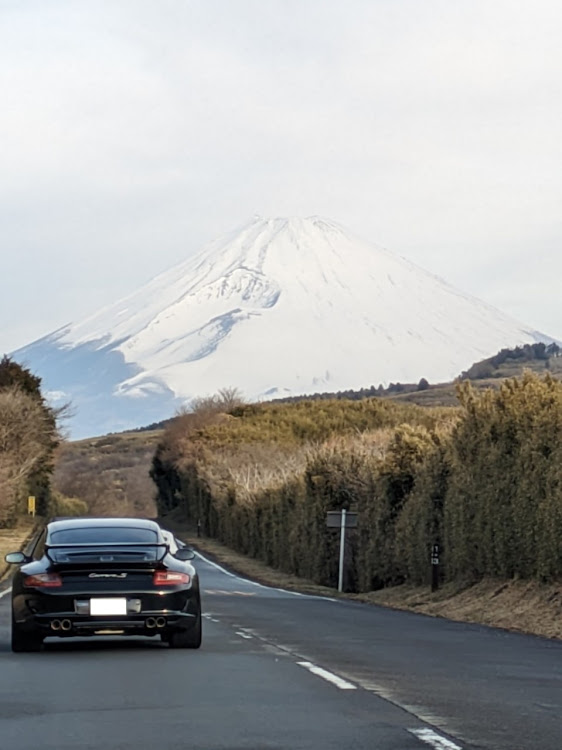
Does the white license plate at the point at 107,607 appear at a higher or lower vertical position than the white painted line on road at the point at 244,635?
higher

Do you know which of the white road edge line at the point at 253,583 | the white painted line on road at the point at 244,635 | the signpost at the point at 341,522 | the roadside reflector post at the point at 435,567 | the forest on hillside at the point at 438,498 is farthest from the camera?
the signpost at the point at 341,522

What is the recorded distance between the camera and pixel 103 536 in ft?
53.5

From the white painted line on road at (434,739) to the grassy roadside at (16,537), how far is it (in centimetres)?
3553

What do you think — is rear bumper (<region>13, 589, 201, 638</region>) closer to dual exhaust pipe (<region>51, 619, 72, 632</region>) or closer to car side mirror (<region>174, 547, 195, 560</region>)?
dual exhaust pipe (<region>51, 619, 72, 632</region>)

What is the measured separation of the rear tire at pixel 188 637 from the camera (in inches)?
634

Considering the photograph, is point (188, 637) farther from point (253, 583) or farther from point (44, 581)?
point (253, 583)

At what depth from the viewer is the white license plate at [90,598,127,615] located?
1538 centimetres

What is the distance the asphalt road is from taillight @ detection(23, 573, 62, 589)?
0.77 m

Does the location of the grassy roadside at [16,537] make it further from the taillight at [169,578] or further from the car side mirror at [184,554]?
the taillight at [169,578]

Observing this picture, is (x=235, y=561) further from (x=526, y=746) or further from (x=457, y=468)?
(x=526, y=746)

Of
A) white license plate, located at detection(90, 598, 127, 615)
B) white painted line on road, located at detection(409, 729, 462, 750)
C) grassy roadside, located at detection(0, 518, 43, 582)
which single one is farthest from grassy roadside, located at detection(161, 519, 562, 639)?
grassy roadside, located at detection(0, 518, 43, 582)

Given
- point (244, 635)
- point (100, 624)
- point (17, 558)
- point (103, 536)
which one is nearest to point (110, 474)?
point (244, 635)

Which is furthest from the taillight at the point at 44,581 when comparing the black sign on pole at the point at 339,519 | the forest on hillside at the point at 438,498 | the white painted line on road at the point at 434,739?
the black sign on pole at the point at 339,519

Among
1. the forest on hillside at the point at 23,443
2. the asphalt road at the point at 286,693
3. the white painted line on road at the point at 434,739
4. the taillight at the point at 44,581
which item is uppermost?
the forest on hillside at the point at 23,443
